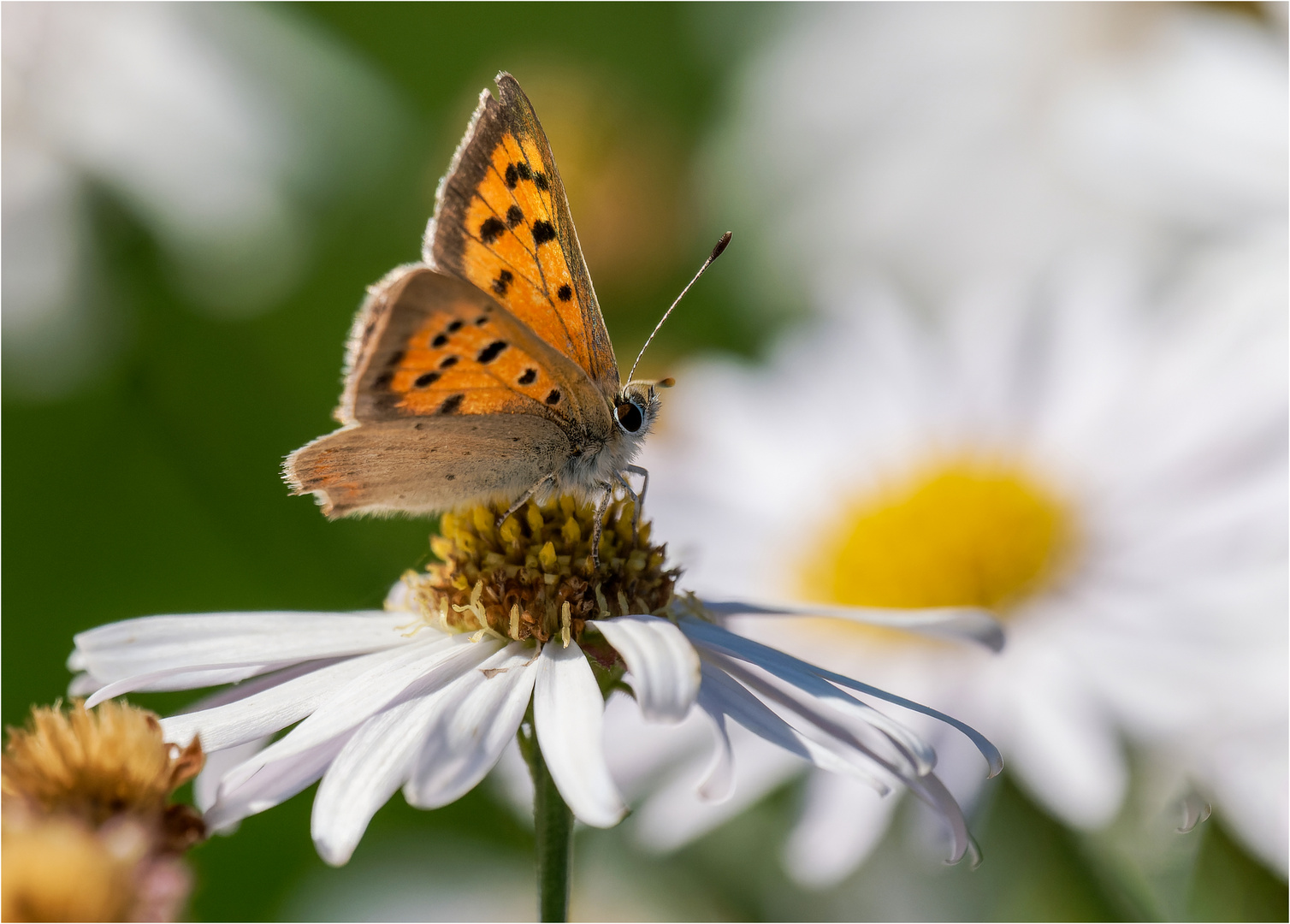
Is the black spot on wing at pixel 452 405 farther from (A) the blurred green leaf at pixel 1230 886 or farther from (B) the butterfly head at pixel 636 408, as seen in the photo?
(A) the blurred green leaf at pixel 1230 886

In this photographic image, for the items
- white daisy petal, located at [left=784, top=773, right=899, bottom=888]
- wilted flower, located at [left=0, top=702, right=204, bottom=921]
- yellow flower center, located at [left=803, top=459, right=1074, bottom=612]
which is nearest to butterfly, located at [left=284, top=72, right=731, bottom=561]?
wilted flower, located at [left=0, top=702, right=204, bottom=921]

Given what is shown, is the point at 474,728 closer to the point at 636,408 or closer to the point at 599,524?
the point at 599,524

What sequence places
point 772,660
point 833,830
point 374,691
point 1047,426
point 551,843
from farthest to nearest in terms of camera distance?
point 1047,426 < point 833,830 < point 772,660 < point 374,691 < point 551,843

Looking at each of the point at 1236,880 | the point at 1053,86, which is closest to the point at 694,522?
the point at 1236,880

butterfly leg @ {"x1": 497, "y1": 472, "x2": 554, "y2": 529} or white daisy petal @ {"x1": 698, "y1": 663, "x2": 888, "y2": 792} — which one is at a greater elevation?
butterfly leg @ {"x1": 497, "y1": 472, "x2": 554, "y2": 529}

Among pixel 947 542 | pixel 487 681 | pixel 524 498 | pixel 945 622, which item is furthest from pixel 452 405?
pixel 947 542

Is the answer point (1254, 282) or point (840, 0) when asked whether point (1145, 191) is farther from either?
point (840, 0)

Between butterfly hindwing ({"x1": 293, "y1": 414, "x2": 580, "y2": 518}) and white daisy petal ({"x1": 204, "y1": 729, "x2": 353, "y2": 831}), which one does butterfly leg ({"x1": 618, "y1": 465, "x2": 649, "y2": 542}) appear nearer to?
butterfly hindwing ({"x1": 293, "y1": 414, "x2": 580, "y2": 518})
